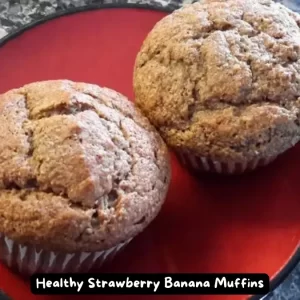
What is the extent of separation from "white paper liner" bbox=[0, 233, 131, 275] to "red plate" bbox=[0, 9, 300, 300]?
0.16 feet

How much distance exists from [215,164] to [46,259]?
398 mm

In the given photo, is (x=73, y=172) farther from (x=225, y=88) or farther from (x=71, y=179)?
(x=225, y=88)

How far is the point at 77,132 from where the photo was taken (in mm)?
1103

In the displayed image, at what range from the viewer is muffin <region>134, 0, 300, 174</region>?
1226 millimetres

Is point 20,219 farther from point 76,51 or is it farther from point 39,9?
point 39,9

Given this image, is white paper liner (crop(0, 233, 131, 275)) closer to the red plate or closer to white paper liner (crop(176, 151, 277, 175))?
the red plate

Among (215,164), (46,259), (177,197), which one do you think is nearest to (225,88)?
(215,164)

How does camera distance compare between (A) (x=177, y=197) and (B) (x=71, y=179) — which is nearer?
(B) (x=71, y=179)

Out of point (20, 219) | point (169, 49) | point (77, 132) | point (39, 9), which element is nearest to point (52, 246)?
point (20, 219)

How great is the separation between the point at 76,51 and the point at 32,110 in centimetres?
43

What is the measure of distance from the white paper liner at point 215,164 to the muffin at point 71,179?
11 cm

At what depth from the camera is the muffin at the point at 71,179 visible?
1.06m

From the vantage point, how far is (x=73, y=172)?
3.50 feet

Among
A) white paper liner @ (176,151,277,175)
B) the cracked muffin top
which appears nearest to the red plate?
white paper liner @ (176,151,277,175)
